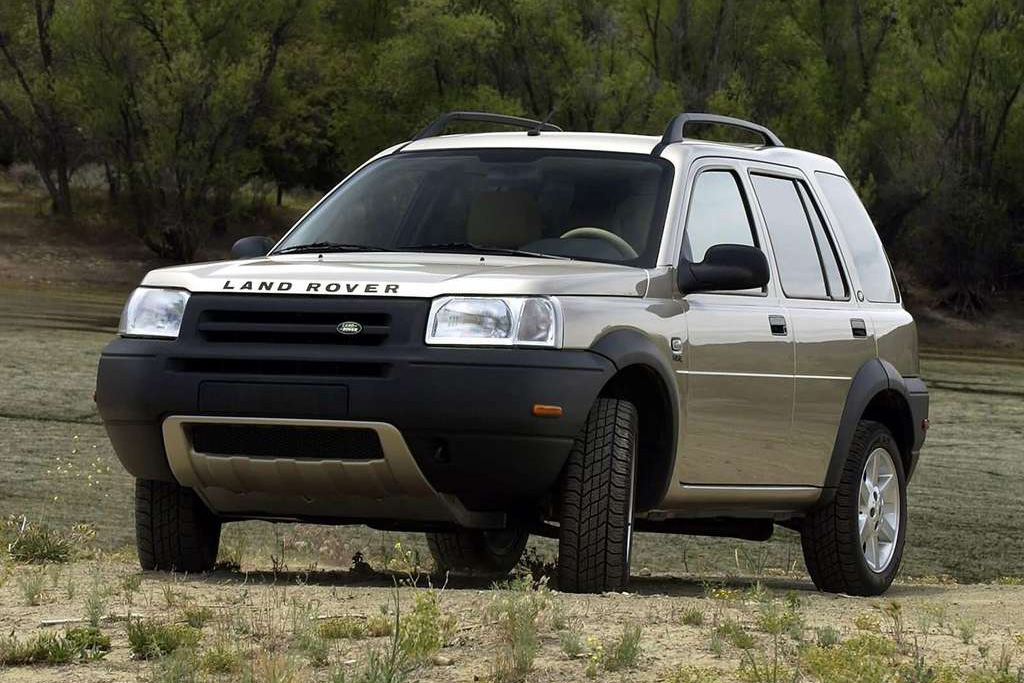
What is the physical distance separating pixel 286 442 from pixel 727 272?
1924 millimetres

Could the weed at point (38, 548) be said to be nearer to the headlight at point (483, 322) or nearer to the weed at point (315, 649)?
the headlight at point (483, 322)

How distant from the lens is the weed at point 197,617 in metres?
6.01

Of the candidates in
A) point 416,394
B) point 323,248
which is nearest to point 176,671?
point 416,394

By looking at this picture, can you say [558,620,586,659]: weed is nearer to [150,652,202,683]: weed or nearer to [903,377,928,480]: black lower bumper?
[150,652,202,683]: weed

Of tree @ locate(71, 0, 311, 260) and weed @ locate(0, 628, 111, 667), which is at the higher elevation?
weed @ locate(0, 628, 111, 667)

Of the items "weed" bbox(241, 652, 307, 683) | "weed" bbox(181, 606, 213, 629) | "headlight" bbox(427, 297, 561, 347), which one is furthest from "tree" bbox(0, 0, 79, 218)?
"weed" bbox(241, 652, 307, 683)

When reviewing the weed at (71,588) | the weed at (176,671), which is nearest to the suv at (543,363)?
the weed at (71,588)

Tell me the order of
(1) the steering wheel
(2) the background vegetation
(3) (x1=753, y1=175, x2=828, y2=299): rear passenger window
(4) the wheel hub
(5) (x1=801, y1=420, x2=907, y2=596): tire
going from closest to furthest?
(1) the steering wheel, (3) (x1=753, y1=175, x2=828, y2=299): rear passenger window, (5) (x1=801, y1=420, x2=907, y2=596): tire, (4) the wheel hub, (2) the background vegetation

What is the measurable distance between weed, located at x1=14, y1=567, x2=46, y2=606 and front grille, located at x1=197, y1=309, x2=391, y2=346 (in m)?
1.05

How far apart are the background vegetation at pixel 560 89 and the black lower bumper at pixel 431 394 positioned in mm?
43693

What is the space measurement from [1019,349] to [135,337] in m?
41.1

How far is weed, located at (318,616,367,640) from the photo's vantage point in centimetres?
585

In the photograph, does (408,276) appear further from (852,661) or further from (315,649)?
(852,661)

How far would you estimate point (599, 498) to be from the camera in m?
7.29
